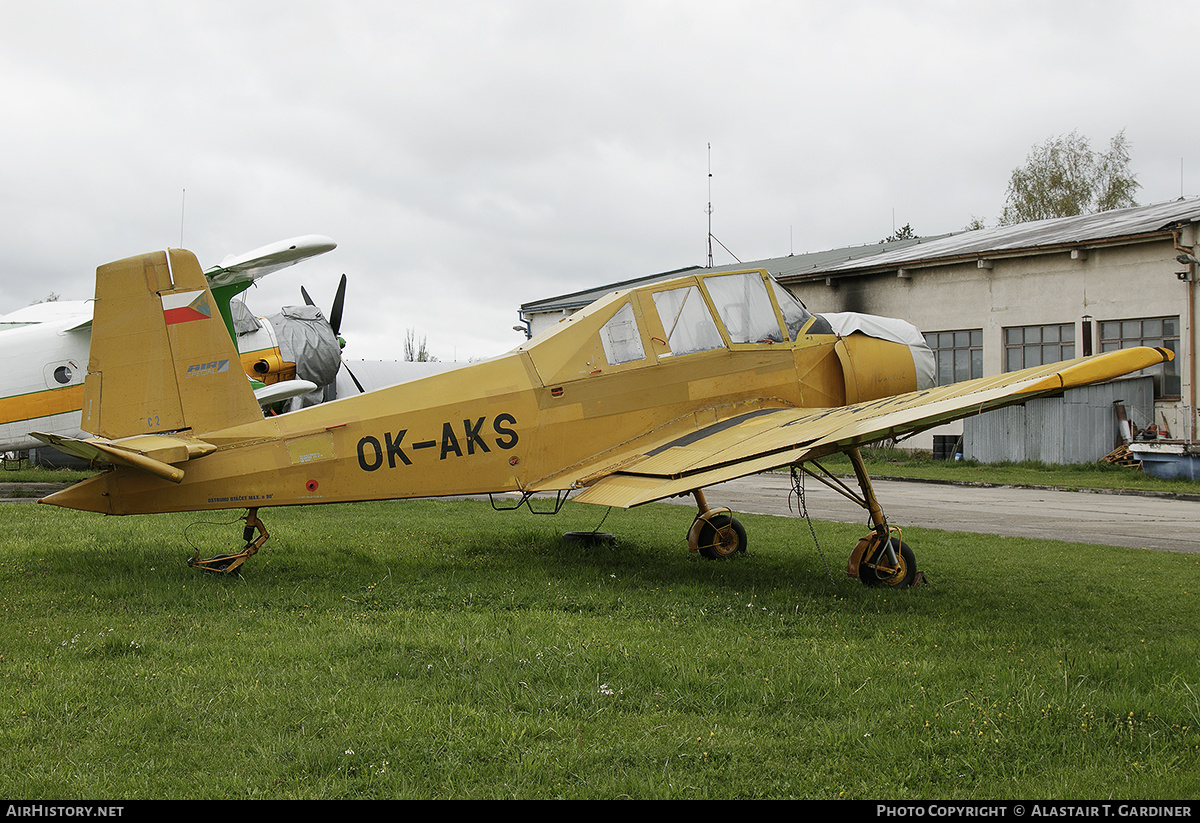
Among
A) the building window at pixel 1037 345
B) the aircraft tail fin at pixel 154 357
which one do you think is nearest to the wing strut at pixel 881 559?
the aircraft tail fin at pixel 154 357

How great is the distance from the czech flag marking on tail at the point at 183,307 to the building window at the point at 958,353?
957 inches

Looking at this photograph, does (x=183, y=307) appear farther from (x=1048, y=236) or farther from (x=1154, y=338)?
(x=1048, y=236)

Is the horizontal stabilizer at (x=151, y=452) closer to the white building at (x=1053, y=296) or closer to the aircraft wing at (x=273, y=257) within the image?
the aircraft wing at (x=273, y=257)

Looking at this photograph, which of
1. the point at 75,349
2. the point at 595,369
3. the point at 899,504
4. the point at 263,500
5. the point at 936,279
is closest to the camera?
the point at 263,500

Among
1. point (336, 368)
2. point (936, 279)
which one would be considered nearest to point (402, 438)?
point (336, 368)

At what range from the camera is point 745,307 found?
29.5 ft

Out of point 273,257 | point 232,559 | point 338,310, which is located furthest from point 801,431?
point 338,310

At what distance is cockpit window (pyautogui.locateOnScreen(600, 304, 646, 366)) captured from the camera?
28.1ft

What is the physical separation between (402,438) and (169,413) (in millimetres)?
1968

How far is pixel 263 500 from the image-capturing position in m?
7.52

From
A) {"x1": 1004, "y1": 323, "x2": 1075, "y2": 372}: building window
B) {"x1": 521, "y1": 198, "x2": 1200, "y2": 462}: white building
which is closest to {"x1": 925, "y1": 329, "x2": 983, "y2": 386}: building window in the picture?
{"x1": 521, "y1": 198, "x2": 1200, "y2": 462}: white building

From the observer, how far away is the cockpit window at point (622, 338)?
8562 mm
